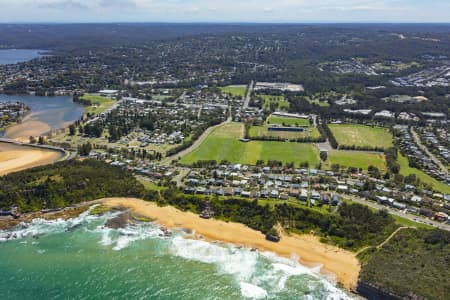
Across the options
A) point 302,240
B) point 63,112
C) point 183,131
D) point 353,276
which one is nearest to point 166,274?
point 302,240

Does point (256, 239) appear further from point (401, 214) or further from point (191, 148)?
point (191, 148)

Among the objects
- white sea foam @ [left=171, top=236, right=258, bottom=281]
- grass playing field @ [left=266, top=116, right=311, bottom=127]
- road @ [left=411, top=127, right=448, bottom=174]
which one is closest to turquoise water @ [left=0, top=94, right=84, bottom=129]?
grass playing field @ [left=266, top=116, right=311, bottom=127]

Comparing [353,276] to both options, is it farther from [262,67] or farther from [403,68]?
[403,68]

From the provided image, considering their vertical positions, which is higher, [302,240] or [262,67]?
[262,67]

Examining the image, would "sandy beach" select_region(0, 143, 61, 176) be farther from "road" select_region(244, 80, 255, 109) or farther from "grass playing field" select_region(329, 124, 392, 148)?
"grass playing field" select_region(329, 124, 392, 148)

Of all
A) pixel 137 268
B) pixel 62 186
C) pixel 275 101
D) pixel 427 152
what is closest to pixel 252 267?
pixel 137 268

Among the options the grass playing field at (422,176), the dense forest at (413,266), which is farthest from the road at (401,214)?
the grass playing field at (422,176)
